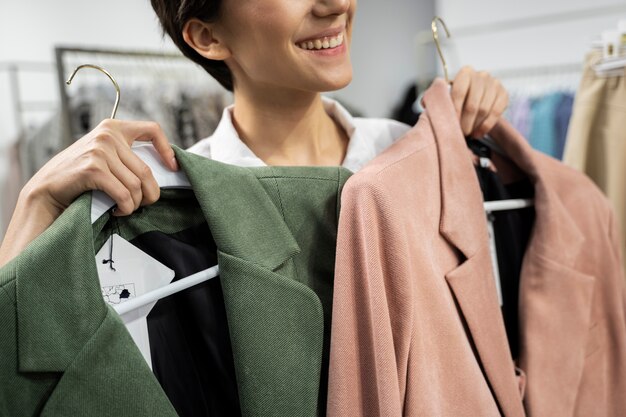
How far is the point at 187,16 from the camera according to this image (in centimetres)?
93

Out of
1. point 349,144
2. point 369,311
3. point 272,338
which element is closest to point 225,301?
point 272,338

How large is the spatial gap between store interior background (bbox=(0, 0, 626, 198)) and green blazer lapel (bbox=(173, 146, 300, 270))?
103cm

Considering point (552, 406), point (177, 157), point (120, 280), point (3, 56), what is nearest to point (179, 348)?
point (120, 280)

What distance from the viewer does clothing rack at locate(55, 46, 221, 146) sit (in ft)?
6.56

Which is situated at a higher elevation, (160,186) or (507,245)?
(160,186)

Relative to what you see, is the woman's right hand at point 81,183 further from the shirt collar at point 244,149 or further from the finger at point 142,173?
the shirt collar at point 244,149

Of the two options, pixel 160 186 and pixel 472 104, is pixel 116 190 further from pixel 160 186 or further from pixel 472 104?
pixel 472 104

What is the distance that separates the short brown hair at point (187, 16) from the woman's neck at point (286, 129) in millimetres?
62

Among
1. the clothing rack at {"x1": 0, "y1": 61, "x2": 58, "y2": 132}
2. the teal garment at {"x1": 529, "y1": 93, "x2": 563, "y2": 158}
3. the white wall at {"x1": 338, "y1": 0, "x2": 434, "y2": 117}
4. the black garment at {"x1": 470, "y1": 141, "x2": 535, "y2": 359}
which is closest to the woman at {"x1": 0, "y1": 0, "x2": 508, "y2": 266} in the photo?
the black garment at {"x1": 470, "y1": 141, "x2": 535, "y2": 359}

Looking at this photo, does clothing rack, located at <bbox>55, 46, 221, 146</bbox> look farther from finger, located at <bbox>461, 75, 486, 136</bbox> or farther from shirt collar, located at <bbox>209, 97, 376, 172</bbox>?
finger, located at <bbox>461, 75, 486, 136</bbox>

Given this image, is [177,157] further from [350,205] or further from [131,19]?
[131,19]

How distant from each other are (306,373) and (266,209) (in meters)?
0.21

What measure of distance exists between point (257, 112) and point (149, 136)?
33 cm

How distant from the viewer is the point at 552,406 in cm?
98
